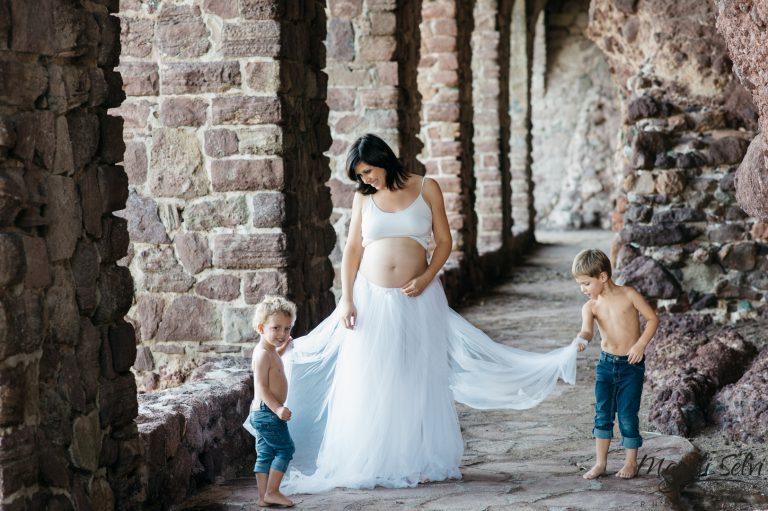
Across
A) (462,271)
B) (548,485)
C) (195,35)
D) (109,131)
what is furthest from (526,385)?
(462,271)

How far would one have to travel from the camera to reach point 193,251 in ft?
16.1

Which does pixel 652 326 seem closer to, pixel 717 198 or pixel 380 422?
pixel 380 422

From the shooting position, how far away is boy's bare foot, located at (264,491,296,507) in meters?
3.47

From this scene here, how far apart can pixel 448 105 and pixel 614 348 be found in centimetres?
583

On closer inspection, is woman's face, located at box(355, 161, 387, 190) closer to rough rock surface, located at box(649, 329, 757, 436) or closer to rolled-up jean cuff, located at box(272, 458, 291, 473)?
rolled-up jean cuff, located at box(272, 458, 291, 473)

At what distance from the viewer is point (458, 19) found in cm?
922

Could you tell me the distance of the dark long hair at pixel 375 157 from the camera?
3.80 metres

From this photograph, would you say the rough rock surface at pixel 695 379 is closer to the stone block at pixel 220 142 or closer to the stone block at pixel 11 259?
the stone block at pixel 220 142

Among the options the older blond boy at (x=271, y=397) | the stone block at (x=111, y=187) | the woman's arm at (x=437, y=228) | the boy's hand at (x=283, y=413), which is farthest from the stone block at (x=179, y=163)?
the boy's hand at (x=283, y=413)

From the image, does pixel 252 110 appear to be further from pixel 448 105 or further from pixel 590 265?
pixel 448 105

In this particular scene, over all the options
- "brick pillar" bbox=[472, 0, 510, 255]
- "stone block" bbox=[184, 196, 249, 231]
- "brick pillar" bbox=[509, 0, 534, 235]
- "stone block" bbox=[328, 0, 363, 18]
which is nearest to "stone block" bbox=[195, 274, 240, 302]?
"stone block" bbox=[184, 196, 249, 231]

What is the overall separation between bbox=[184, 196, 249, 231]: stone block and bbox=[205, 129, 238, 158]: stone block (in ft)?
0.72

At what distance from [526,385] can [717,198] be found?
305 centimetres

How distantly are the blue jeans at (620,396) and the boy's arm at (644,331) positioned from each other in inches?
1.8
